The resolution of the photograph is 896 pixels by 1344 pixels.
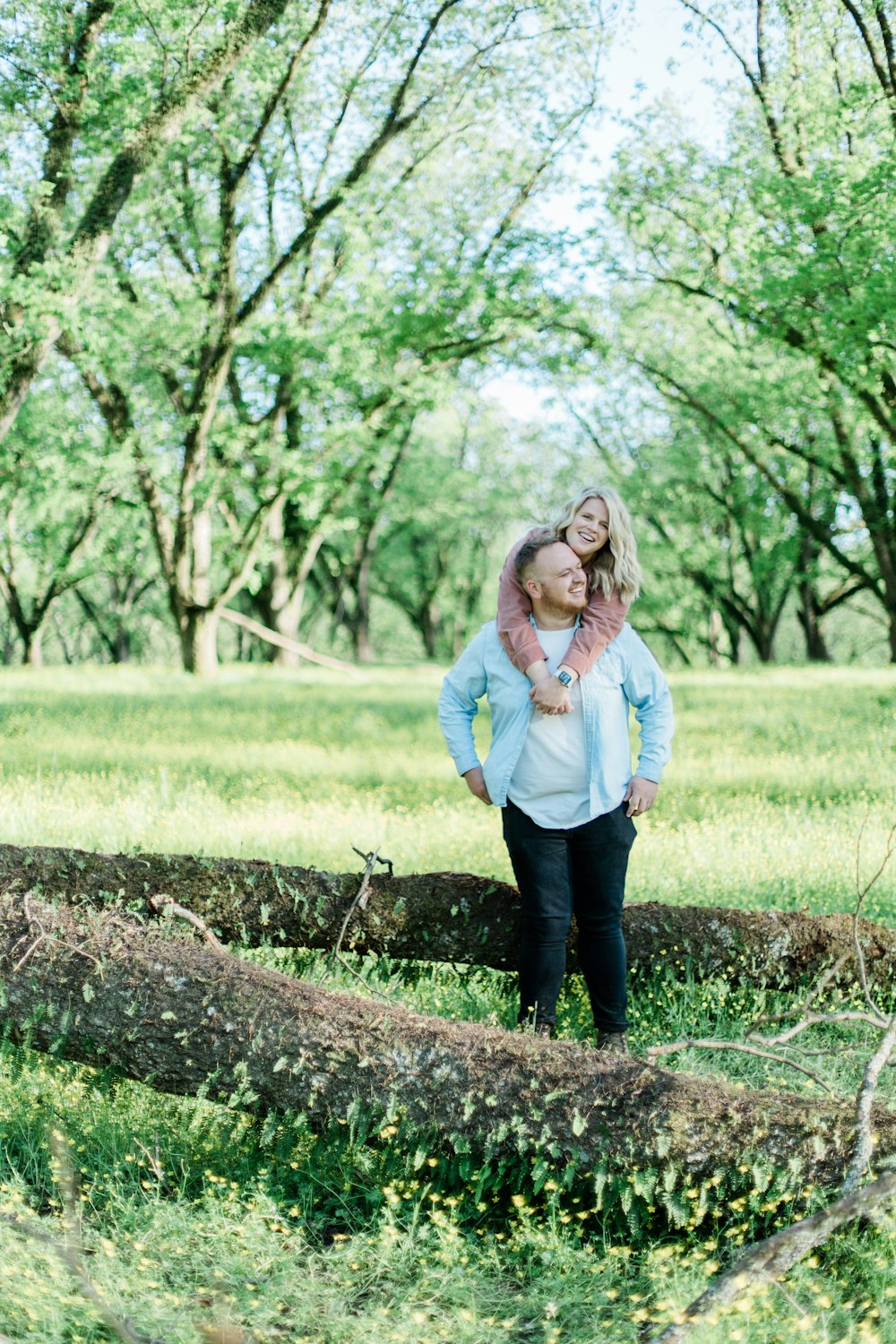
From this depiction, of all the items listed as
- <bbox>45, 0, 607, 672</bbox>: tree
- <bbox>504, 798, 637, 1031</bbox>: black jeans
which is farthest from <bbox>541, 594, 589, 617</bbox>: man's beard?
<bbox>45, 0, 607, 672</bbox>: tree

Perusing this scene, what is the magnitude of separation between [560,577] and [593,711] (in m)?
0.56

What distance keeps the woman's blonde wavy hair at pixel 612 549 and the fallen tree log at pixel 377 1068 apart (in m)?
1.80

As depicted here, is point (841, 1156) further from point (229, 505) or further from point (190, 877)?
point (229, 505)

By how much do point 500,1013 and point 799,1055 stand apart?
1.36m

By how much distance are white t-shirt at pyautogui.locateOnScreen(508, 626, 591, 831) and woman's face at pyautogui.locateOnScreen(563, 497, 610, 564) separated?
0.47 metres

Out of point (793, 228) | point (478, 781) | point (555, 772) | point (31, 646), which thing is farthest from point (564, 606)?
point (31, 646)

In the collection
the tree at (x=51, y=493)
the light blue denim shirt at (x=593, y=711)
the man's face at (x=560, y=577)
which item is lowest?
the light blue denim shirt at (x=593, y=711)

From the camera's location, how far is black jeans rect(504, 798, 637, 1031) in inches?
167

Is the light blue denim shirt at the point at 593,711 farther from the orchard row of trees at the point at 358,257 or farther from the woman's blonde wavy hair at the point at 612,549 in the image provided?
the orchard row of trees at the point at 358,257

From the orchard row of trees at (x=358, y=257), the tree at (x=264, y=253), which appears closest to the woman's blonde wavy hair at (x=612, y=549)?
the orchard row of trees at (x=358, y=257)

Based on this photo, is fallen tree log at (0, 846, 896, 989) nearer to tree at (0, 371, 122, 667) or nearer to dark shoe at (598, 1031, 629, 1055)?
dark shoe at (598, 1031, 629, 1055)

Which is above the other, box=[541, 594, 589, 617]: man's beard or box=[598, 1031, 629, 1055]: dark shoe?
box=[541, 594, 589, 617]: man's beard

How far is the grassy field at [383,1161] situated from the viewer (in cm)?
307

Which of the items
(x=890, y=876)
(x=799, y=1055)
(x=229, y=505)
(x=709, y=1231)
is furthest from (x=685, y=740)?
(x=229, y=505)
